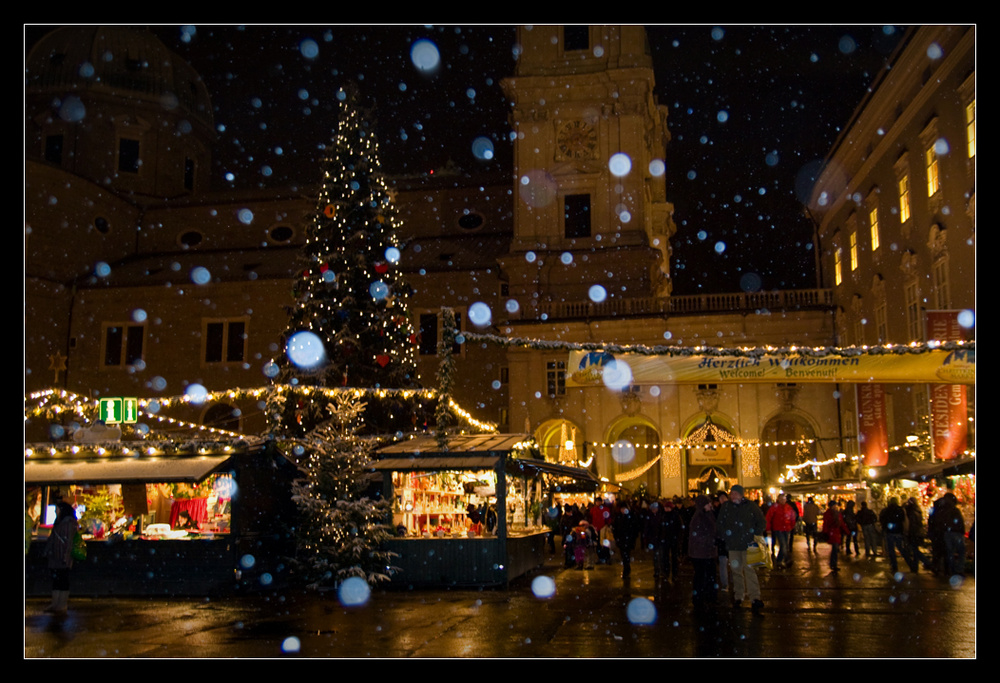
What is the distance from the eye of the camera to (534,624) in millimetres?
12055

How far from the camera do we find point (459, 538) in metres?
17.7

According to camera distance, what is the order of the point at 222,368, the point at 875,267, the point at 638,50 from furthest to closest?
the point at 222,368 < the point at 638,50 < the point at 875,267

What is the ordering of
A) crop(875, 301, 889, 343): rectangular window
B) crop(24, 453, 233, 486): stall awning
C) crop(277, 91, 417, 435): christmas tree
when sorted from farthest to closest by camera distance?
crop(875, 301, 889, 343): rectangular window
crop(277, 91, 417, 435): christmas tree
crop(24, 453, 233, 486): stall awning

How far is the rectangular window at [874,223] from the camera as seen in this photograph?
28.2m

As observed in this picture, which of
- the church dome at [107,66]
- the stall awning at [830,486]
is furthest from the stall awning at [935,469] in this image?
the church dome at [107,66]

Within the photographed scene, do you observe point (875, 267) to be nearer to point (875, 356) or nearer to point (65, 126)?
point (875, 356)

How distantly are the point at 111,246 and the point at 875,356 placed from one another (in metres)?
45.2

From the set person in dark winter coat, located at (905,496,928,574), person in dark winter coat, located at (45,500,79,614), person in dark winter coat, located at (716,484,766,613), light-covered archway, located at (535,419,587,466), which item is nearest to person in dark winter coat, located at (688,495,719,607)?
person in dark winter coat, located at (716,484,766,613)

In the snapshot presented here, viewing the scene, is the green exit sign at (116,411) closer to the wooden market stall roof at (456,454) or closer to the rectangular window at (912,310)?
the wooden market stall roof at (456,454)

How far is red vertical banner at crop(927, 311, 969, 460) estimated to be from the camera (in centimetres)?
1862

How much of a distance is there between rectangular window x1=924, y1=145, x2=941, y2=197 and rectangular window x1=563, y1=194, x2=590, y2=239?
20.5 m

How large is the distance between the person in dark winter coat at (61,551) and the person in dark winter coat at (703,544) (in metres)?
9.14

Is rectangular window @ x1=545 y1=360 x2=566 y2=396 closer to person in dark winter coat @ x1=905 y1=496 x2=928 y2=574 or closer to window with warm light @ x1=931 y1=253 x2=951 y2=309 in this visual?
window with warm light @ x1=931 y1=253 x2=951 y2=309

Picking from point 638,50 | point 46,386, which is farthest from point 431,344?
point 46,386
